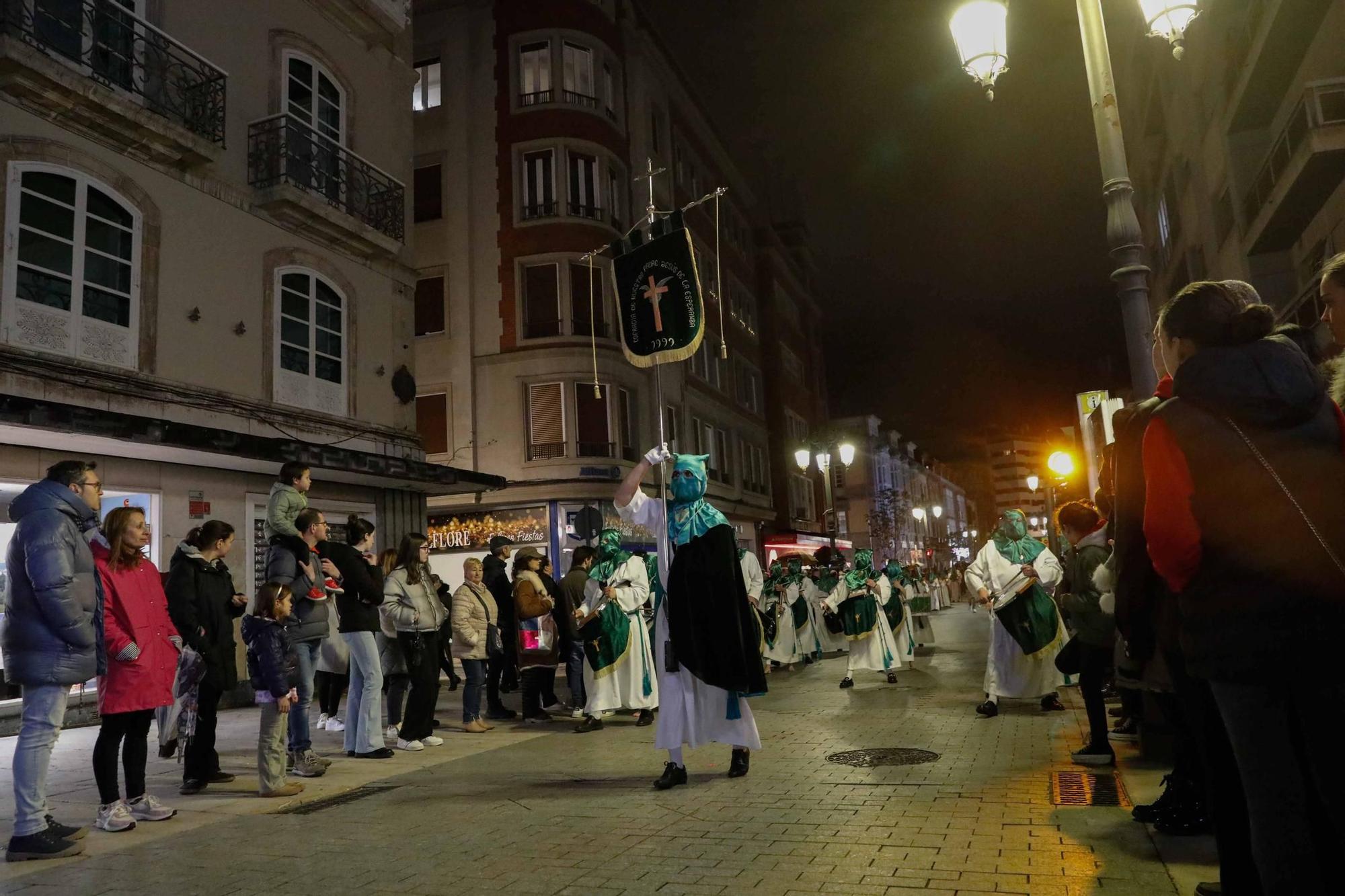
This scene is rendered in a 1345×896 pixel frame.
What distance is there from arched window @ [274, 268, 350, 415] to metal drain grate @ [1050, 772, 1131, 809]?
13224 millimetres

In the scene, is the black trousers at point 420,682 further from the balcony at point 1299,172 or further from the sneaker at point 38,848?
the balcony at point 1299,172

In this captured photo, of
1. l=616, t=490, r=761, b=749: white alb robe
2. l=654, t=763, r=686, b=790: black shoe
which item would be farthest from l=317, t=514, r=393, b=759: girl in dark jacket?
l=654, t=763, r=686, b=790: black shoe

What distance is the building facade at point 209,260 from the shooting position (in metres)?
11.8

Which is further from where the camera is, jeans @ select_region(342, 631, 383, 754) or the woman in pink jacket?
jeans @ select_region(342, 631, 383, 754)

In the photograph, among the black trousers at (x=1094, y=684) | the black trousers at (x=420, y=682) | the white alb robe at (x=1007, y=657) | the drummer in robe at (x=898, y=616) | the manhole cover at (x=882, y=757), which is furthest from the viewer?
the drummer in robe at (x=898, y=616)

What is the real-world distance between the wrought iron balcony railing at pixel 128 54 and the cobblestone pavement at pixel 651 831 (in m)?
9.32

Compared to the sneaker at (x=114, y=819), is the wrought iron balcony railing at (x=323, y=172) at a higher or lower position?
higher

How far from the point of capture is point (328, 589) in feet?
25.7

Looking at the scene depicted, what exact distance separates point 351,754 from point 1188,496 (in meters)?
7.70

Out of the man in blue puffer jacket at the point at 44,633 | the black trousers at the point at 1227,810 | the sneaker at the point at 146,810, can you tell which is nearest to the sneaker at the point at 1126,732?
the black trousers at the point at 1227,810

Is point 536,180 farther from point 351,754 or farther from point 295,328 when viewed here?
point 351,754

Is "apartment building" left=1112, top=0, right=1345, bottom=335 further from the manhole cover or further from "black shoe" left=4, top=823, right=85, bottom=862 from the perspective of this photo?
"black shoe" left=4, top=823, right=85, bottom=862

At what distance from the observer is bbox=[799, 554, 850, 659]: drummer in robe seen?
57.5 ft

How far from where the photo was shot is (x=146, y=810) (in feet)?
20.3
